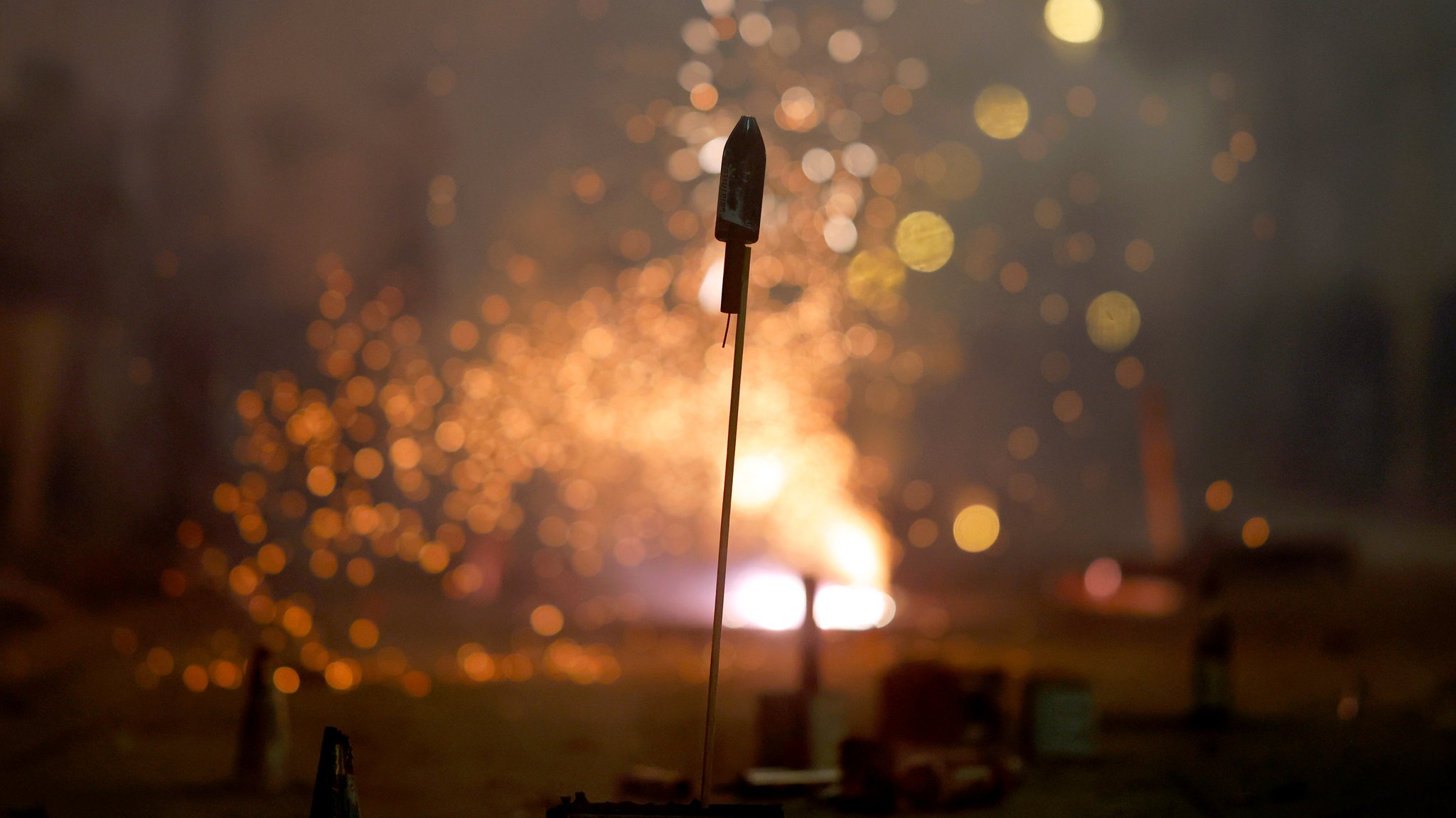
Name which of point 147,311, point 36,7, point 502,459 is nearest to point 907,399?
point 502,459

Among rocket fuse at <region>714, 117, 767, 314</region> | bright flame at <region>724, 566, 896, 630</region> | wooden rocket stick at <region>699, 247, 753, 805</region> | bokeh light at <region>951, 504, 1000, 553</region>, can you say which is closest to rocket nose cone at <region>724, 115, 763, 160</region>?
rocket fuse at <region>714, 117, 767, 314</region>

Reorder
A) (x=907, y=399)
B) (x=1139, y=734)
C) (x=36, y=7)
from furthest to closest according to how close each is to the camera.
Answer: (x=907, y=399)
(x=36, y=7)
(x=1139, y=734)

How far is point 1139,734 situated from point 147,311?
498 inches

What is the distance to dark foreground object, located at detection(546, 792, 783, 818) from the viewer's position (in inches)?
125

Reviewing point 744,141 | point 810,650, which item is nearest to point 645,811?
point 744,141

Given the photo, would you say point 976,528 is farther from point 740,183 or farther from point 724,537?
point 740,183

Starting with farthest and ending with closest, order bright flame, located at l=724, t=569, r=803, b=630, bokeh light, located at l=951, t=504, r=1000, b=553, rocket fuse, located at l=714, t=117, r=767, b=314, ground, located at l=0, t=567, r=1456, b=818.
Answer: bokeh light, located at l=951, t=504, r=1000, b=553 → bright flame, located at l=724, t=569, r=803, b=630 → ground, located at l=0, t=567, r=1456, b=818 → rocket fuse, located at l=714, t=117, r=767, b=314

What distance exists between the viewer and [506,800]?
588 cm

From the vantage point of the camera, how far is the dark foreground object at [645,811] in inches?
125

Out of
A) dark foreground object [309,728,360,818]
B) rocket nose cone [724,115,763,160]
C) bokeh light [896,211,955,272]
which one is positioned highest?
bokeh light [896,211,955,272]

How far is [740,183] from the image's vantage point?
4.00 metres

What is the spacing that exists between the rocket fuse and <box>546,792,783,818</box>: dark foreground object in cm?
187

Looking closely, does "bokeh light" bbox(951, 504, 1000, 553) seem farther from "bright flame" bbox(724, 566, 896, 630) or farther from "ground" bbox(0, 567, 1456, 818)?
"ground" bbox(0, 567, 1456, 818)

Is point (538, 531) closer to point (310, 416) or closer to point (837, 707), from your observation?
point (310, 416)
